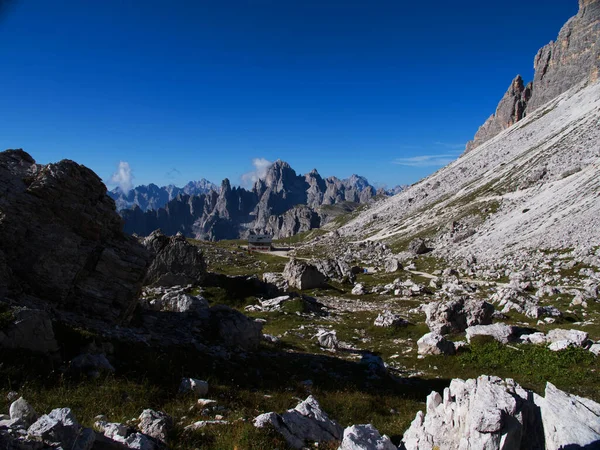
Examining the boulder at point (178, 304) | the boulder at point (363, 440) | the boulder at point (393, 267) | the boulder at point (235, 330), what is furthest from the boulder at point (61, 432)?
the boulder at point (393, 267)

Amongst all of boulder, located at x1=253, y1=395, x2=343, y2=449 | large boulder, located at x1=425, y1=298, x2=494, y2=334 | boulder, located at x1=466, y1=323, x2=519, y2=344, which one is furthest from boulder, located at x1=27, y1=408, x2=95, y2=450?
large boulder, located at x1=425, y1=298, x2=494, y2=334

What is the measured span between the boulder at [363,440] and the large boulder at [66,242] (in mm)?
13732

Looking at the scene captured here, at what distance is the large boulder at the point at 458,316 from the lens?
26750 millimetres

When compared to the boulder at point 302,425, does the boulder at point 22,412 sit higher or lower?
higher

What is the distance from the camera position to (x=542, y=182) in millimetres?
96125

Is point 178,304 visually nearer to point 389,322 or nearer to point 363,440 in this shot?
point 389,322

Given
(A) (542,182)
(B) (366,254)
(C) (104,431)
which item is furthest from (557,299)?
(A) (542,182)

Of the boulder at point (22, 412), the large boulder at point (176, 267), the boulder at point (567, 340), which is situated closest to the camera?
the boulder at point (22, 412)

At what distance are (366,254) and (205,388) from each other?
88654 millimetres

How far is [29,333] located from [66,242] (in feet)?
24.0

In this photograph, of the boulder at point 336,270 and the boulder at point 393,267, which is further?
the boulder at point 393,267

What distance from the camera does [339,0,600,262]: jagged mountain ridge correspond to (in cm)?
6531

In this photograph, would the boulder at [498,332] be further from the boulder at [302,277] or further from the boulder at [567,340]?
the boulder at [302,277]

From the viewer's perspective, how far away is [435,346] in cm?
2162
